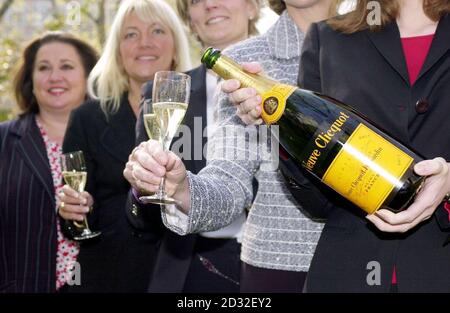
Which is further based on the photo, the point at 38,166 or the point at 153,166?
the point at 38,166

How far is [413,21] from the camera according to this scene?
7.50 ft

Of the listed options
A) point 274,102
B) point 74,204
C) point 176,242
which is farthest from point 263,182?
point 74,204

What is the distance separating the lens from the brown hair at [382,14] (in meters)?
2.24

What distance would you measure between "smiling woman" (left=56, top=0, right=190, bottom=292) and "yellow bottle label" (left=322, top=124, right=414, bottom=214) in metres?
1.96

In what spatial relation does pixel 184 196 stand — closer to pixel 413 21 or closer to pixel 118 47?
pixel 413 21

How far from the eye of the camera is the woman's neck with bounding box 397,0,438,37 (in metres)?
2.26

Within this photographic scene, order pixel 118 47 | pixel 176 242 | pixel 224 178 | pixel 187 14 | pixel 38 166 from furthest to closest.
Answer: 1. pixel 38 166
2. pixel 118 47
3. pixel 187 14
4. pixel 176 242
5. pixel 224 178

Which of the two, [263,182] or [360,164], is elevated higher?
[360,164]

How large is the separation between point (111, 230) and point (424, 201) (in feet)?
8.21

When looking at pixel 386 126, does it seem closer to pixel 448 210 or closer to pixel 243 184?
pixel 448 210

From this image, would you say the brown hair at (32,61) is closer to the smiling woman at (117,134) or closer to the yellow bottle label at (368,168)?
the smiling woman at (117,134)

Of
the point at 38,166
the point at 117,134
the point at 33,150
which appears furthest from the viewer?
the point at 33,150

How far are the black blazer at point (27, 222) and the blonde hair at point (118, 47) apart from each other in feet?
2.05
